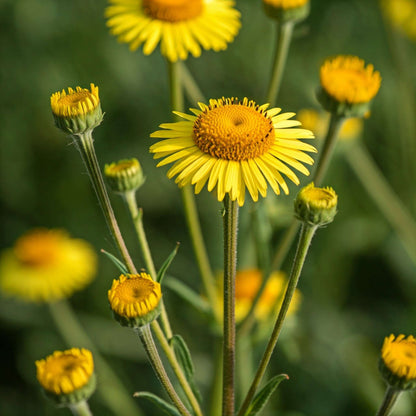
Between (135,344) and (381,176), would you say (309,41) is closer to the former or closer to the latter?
(381,176)

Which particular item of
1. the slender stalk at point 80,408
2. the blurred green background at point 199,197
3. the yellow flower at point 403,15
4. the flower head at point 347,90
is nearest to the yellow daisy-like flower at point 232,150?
the flower head at point 347,90

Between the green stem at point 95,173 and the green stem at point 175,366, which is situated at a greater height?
the green stem at point 95,173

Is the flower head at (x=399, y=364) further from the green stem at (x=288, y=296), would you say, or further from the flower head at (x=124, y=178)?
the flower head at (x=124, y=178)

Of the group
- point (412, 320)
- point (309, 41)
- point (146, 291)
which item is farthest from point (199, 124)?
point (309, 41)

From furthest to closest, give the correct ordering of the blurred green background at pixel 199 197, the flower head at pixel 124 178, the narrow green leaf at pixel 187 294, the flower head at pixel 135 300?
the blurred green background at pixel 199 197 < the narrow green leaf at pixel 187 294 < the flower head at pixel 124 178 < the flower head at pixel 135 300

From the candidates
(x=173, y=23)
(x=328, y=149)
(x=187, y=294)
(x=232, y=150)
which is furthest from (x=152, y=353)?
(x=173, y=23)

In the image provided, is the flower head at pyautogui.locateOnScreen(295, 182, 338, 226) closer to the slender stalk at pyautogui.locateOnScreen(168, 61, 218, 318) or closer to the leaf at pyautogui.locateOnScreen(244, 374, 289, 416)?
the leaf at pyautogui.locateOnScreen(244, 374, 289, 416)

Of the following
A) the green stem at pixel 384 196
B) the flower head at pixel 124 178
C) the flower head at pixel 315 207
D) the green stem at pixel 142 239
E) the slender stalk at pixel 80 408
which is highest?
the flower head at pixel 315 207

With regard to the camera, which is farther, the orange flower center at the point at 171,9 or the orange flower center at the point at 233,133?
the orange flower center at the point at 171,9
